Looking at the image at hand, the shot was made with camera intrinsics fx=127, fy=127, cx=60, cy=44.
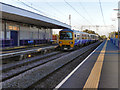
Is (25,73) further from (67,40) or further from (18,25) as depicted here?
(18,25)

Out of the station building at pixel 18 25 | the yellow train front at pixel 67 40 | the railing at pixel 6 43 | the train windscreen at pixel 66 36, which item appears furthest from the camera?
the railing at pixel 6 43

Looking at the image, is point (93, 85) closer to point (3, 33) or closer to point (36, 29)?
point (3, 33)

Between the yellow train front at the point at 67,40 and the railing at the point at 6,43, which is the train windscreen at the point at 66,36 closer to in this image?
the yellow train front at the point at 67,40

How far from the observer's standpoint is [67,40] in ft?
54.7

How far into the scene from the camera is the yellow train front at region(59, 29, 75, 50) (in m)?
16.6

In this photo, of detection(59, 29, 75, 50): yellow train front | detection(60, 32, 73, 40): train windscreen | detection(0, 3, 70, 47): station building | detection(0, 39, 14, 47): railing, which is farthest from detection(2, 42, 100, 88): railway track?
detection(0, 39, 14, 47): railing

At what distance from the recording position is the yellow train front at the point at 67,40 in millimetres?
16578

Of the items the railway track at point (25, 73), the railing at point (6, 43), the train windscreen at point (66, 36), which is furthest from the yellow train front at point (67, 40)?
the railway track at point (25, 73)

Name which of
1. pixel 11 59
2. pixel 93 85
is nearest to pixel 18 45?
pixel 11 59

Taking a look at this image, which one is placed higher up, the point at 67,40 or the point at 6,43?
the point at 67,40

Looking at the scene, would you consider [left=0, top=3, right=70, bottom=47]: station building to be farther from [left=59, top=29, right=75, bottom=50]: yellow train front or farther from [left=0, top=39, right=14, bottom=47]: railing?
[left=59, top=29, right=75, bottom=50]: yellow train front

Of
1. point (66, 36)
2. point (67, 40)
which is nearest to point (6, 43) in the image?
point (66, 36)

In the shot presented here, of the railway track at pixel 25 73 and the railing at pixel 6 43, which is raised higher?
the railing at pixel 6 43

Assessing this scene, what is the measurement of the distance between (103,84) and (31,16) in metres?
14.3
